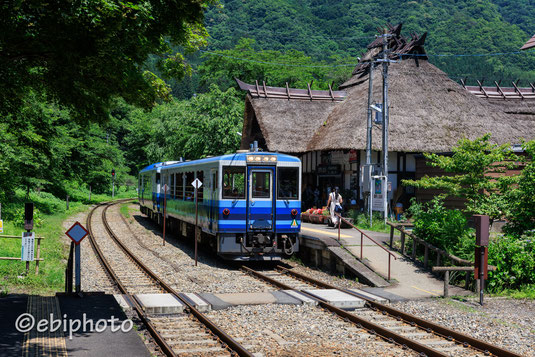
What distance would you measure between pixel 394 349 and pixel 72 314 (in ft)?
17.4

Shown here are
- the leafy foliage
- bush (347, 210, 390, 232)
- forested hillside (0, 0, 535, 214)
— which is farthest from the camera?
bush (347, 210, 390, 232)

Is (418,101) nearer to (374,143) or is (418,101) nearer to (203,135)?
(374,143)

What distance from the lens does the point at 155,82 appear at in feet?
47.3

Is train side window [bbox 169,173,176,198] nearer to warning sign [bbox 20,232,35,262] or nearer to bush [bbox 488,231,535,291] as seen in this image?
warning sign [bbox 20,232,35,262]

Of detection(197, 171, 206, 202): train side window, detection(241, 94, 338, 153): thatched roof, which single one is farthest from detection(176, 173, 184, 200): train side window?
detection(241, 94, 338, 153): thatched roof

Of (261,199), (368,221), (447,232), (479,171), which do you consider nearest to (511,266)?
(447,232)

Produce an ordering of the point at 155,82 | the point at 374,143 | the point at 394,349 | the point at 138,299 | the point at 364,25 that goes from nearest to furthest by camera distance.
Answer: the point at 394,349 < the point at 138,299 < the point at 155,82 < the point at 374,143 < the point at 364,25

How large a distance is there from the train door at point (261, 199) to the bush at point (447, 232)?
428 centimetres

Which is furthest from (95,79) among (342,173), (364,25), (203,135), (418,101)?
(364,25)

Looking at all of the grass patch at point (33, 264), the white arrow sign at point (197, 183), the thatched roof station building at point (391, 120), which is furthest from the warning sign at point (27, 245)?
the thatched roof station building at point (391, 120)

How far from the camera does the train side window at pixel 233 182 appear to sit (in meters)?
16.2

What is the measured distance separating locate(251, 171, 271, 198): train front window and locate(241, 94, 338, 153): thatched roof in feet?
45.2

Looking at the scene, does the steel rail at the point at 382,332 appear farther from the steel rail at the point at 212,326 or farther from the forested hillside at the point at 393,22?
the forested hillside at the point at 393,22

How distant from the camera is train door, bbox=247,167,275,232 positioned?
1619 centimetres
